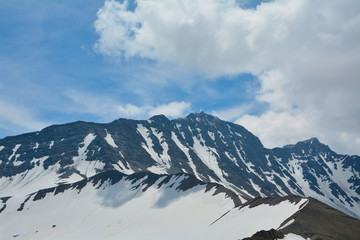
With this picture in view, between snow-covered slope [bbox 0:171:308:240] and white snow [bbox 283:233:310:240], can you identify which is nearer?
white snow [bbox 283:233:310:240]

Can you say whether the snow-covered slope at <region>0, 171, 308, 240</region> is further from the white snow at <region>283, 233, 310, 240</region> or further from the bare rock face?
the bare rock face

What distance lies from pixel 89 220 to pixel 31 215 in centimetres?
3667

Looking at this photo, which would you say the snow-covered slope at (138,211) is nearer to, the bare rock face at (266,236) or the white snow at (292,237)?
the white snow at (292,237)

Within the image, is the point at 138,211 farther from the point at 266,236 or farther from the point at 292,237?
the point at 266,236

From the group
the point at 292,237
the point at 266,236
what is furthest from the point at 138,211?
the point at 266,236

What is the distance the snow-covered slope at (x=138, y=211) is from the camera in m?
82.4

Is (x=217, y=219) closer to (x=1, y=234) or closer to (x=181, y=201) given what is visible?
(x=181, y=201)

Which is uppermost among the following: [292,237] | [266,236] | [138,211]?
[138,211]

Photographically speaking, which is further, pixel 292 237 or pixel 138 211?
pixel 138 211

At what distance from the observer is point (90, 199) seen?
166 meters

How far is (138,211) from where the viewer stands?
13950 centimetres

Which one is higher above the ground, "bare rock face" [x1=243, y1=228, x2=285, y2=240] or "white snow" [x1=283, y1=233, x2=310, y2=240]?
"bare rock face" [x1=243, y1=228, x2=285, y2=240]

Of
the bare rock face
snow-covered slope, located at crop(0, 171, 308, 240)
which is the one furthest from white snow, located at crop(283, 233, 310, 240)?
snow-covered slope, located at crop(0, 171, 308, 240)

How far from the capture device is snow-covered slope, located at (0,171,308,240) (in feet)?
270
